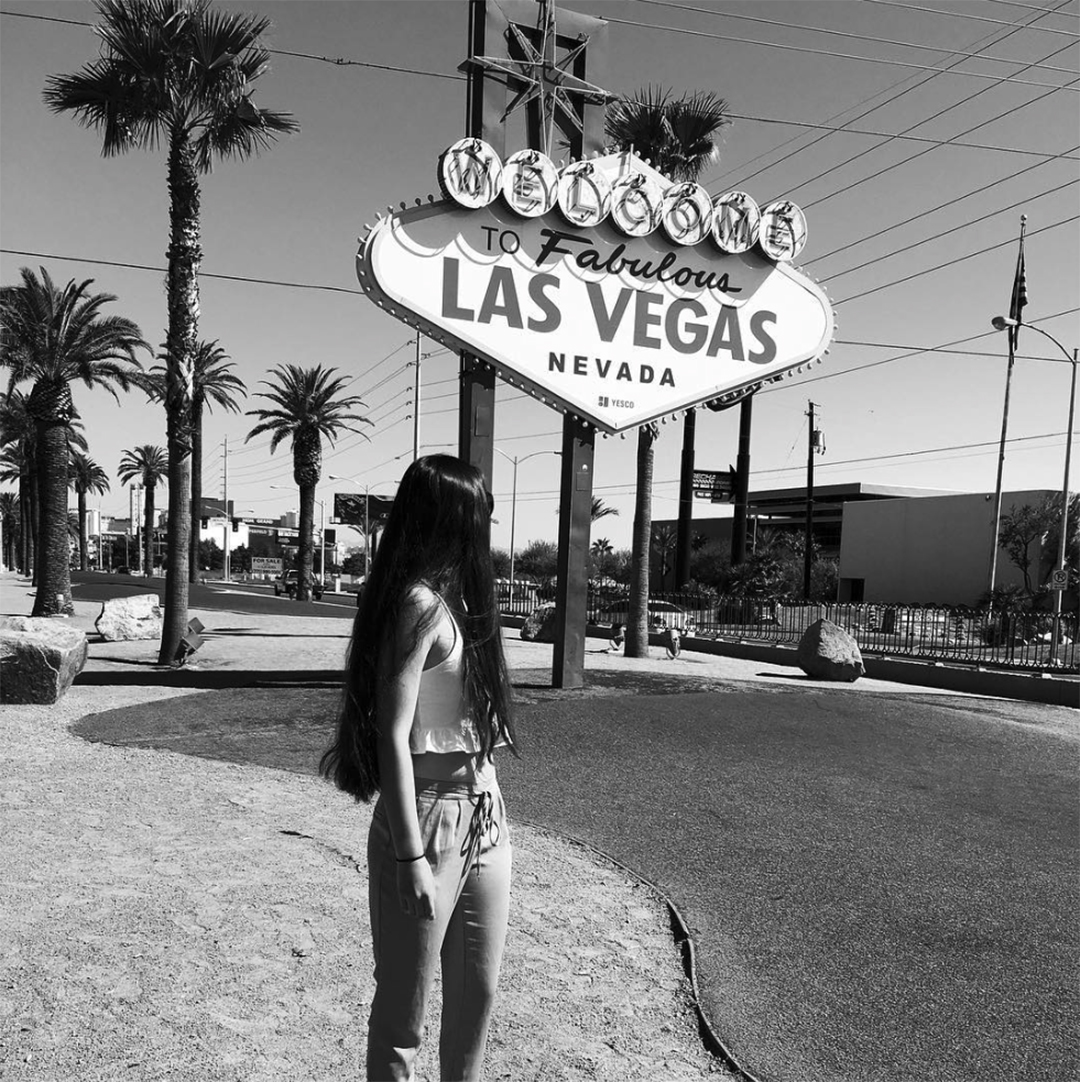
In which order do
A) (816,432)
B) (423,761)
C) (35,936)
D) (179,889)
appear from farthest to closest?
1. (816,432)
2. (179,889)
3. (35,936)
4. (423,761)

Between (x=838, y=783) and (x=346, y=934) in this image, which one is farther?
(x=838, y=783)

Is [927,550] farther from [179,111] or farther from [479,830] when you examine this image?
[479,830]

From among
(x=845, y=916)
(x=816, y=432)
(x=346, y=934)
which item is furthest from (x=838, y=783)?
(x=816, y=432)

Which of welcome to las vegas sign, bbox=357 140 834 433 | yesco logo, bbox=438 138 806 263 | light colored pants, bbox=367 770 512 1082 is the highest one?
yesco logo, bbox=438 138 806 263

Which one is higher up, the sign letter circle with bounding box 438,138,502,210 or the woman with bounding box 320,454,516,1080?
the sign letter circle with bounding box 438,138,502,210

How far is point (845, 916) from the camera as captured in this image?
4.75 meters

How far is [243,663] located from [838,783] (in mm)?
11011

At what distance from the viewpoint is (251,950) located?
13.1 feet

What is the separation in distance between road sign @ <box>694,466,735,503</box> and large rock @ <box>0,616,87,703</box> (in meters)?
29.7

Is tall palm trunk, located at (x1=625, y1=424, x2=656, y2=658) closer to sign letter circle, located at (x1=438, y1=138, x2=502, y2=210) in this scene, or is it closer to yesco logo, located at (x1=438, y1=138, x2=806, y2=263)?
yesco logo, located at (x1=438, y1=138, x2=806, y2=263)

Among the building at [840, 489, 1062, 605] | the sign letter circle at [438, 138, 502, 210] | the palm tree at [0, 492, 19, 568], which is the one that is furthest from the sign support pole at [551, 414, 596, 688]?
the palm tree at [0, 492, 19, 568]

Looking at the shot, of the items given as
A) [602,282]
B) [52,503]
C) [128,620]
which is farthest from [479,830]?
[52,503]

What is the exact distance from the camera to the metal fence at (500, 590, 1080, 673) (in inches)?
727

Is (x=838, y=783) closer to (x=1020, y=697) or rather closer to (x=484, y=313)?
(x=484, y=313)
